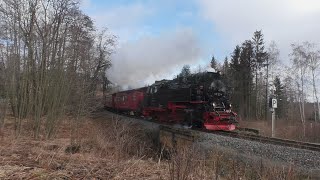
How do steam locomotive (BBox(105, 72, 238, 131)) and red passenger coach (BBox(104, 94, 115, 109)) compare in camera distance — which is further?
red passenger coach (BBox(104, 94, 115, 109))

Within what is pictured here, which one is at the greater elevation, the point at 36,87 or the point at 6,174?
the point at 36,87

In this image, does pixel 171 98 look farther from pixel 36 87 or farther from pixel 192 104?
pixel 36 87

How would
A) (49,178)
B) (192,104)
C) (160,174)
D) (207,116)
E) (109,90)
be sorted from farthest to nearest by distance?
(109,90), (192,104), (207,116), (160,174), (49,178)

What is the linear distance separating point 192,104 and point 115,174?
1772cm

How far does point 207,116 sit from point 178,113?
332 cm

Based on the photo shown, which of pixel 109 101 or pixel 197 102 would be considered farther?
pixel 109 101

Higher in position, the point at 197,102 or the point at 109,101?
the point at 109,101

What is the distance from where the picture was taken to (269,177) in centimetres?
751

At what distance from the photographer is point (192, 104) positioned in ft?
79.6

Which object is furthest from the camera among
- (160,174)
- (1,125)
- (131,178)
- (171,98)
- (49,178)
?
(171,98)

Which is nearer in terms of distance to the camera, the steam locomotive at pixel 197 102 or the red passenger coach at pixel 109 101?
the steam locomotive at pixel 197 102

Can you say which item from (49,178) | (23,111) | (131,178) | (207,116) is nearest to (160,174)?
(131,178)

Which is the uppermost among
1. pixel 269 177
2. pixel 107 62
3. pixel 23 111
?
pixel 107 62

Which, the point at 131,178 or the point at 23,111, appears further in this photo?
the point at 23,111
